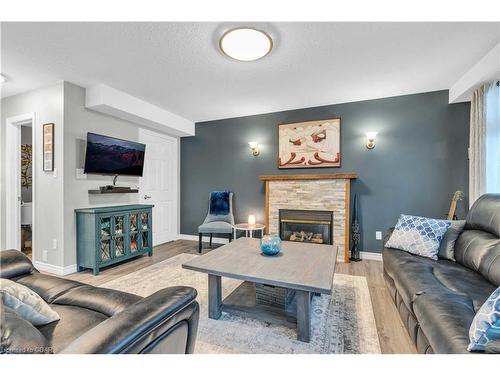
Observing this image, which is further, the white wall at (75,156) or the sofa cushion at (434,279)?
the white wall at (75,156)

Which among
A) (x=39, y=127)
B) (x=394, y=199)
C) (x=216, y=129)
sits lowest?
Answer: (x=394, y=199)

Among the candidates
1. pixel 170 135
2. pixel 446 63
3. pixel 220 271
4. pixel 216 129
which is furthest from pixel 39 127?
pixel 446 63

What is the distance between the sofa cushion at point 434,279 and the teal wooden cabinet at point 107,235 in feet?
10.5

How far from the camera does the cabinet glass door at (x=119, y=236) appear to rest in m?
3.08

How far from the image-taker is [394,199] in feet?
11.0

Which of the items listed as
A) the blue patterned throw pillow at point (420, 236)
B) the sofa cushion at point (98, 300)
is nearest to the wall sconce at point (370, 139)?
the blue patterned throw pillow at point (420, 236)

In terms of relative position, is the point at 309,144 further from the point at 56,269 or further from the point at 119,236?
the point at 56,269

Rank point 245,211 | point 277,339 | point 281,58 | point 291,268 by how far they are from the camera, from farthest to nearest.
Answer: point 245,211, point 281,58, point 291,268, point 277,339

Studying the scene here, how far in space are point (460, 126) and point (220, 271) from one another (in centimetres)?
359

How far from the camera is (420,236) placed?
214 cm

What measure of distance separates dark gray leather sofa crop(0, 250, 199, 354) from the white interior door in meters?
2.65

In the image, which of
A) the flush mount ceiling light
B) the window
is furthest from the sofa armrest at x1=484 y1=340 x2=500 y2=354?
the window

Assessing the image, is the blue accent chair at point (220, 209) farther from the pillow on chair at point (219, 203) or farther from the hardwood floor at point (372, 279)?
the hardwood floor at point (372, 279)

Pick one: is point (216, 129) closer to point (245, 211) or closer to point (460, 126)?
point (245, 211)
